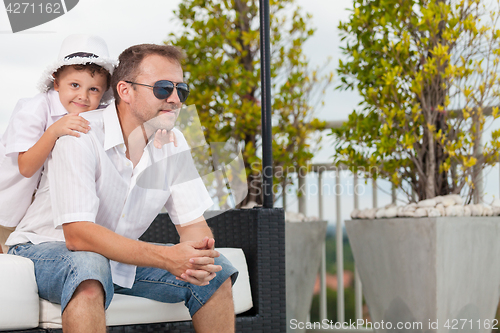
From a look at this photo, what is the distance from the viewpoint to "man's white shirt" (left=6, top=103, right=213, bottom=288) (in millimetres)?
1167

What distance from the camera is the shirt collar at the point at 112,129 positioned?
50.8 inches

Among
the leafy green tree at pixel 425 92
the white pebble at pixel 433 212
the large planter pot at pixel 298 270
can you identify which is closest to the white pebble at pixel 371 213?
the leafy green tree at pixel 425 92

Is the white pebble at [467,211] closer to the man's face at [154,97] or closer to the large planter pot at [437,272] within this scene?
the large planter pot at [437,272]

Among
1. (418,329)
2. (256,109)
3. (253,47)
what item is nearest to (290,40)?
(253,47)

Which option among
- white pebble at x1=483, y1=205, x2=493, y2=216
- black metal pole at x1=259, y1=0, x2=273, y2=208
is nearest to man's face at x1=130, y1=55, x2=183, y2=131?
black metal pole at x1=259, y1=0, x2=273, y2=208

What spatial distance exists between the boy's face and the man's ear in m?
0.21

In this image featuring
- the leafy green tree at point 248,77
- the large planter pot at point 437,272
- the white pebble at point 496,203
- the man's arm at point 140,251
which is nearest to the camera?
the man's arm at point 140,251

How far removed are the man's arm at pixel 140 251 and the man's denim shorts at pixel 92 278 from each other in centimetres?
3

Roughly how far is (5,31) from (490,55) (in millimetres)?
2373

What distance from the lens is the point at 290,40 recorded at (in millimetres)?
3238

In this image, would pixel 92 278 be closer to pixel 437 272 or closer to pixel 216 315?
pixel 216 315

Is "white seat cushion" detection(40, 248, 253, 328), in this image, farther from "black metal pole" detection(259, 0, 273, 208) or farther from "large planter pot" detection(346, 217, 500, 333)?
"large planter pot" detection(346, 217, 500, 333)

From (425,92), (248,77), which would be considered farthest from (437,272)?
(248,77)

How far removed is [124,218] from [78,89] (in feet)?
1.62
